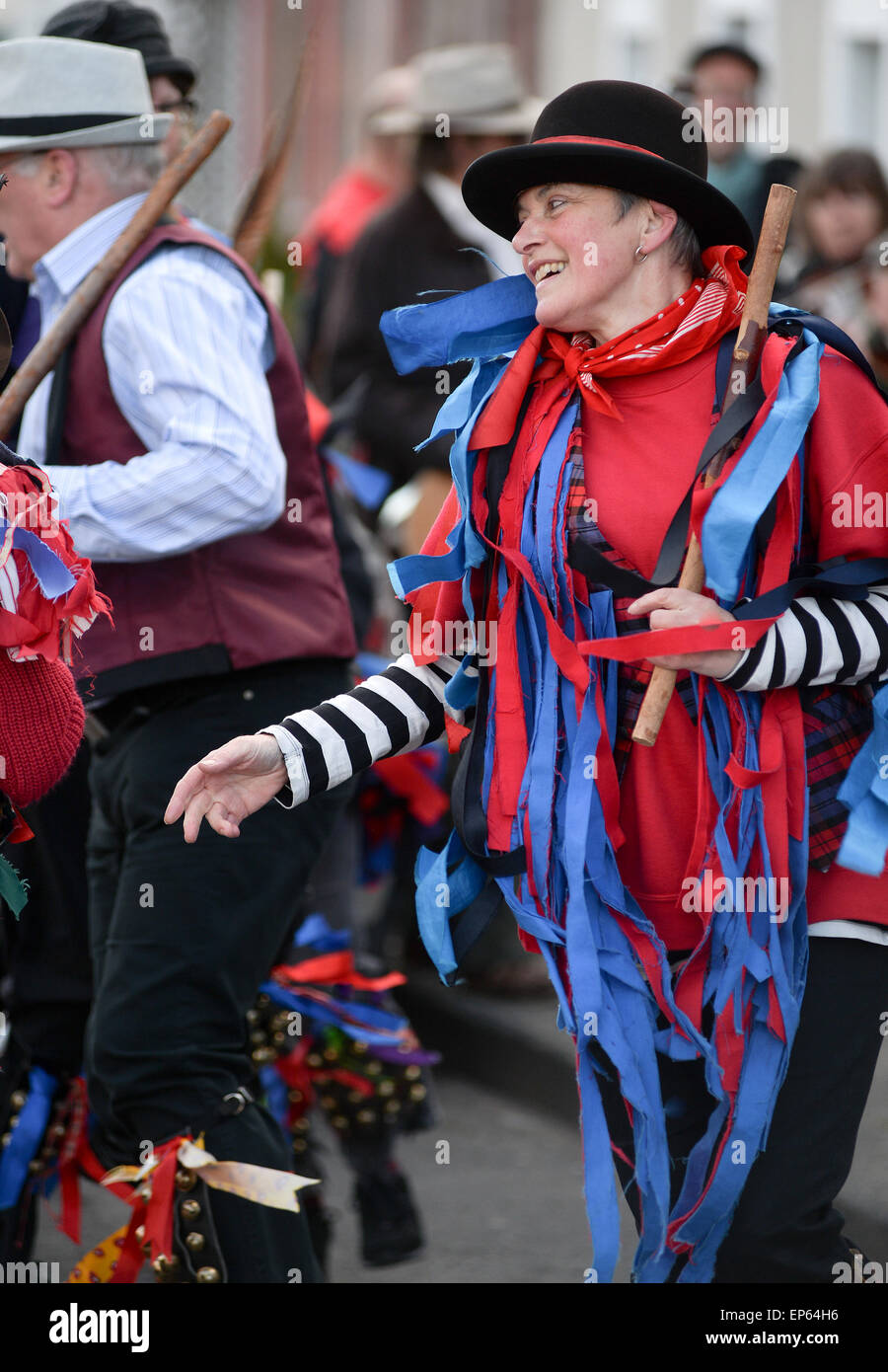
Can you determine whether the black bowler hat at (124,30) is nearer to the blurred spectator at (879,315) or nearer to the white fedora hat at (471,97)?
the white fedora hat at (471,97)

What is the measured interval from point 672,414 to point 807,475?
0.19 metres

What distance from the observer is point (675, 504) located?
2611 millimetres

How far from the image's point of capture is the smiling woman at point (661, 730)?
2600 millimetres

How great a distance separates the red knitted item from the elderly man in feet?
1.72

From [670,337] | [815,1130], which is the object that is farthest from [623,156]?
[815,1130]

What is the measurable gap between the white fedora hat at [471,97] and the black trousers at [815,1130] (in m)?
3.79

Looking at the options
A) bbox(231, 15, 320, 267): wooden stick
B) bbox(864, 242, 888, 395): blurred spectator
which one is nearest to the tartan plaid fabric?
bbox(231, 15, 320, 267): wooden stick

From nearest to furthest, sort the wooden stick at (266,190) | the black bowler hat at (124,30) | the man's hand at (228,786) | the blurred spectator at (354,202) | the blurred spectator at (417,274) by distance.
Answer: the man's hand at (228,786) → the black bowler hat at (124,30) → the wooden stick at (266,190) → the blurred spectator at (417,274) → the blurred spectator at (354,202)

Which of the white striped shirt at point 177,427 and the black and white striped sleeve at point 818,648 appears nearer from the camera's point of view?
the black and white striped sleeve at point 818,648

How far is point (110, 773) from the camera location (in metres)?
3.29

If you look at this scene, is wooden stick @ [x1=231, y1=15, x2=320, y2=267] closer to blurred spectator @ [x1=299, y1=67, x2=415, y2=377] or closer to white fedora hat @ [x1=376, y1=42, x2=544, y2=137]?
white fedora hat @ [x1=376, y1=42, x2=544, y2=137]

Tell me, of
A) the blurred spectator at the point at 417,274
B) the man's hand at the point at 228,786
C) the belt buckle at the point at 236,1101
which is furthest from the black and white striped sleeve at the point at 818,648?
the blurred spectator at the point at 417,274
